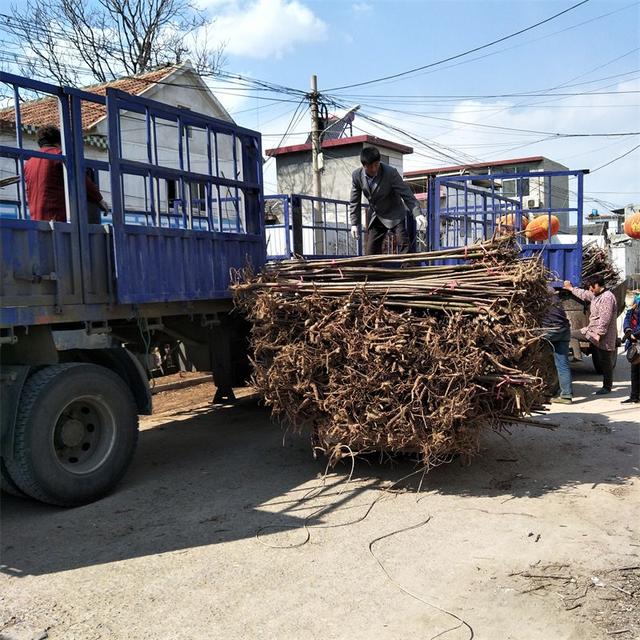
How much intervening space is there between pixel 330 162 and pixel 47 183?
17.7 meters

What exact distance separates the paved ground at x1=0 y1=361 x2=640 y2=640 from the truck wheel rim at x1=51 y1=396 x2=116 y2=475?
33cm

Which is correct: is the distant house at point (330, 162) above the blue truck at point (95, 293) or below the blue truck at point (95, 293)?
above

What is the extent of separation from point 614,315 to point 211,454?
227 inches

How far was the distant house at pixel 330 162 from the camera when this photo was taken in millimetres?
21047

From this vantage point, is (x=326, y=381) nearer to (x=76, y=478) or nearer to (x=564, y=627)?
(x=76, y=478)

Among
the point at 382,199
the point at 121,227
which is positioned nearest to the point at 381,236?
the point at 382,199

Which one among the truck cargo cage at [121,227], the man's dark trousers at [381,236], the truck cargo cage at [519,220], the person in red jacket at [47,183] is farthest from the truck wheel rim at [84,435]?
the truck cargo cage at [519,220]

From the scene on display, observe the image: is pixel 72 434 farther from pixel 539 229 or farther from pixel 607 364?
pixel 539 229

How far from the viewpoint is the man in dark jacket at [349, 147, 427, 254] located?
6598 mm

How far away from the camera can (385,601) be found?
10.2 ft

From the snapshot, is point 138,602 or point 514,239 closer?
point 138,602

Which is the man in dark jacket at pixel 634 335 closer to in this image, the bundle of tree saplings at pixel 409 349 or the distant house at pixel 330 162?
the bundle of tree saplings at pixel 409 349

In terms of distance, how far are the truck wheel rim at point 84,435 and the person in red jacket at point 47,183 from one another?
145cm

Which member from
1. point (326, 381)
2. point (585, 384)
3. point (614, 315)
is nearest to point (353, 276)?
point (326, 381)
